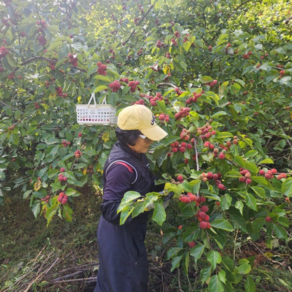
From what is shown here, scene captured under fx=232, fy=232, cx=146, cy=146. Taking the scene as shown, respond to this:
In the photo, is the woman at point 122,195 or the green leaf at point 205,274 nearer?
the green leaf at point 205,274

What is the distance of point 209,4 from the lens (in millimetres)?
3041

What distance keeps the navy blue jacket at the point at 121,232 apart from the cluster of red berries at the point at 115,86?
39 cm

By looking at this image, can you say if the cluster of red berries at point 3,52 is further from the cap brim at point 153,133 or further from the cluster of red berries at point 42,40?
the cap brim at point 153,133

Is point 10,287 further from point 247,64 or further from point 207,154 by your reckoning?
point 247,64

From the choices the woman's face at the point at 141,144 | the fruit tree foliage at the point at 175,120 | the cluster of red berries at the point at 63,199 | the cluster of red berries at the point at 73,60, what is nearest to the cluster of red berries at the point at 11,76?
the fruit tree foliage at the point at 175,120

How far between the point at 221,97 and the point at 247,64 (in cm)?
58

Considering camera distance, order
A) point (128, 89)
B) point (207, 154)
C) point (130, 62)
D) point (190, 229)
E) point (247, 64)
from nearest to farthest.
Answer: point (190, 229)
point (207, 154)
point (128, 89)
point (247, 64)
point (130, 62)

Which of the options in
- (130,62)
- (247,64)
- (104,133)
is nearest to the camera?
(104,133)

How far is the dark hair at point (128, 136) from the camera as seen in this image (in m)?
1.34

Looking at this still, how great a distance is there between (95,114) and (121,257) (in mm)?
916

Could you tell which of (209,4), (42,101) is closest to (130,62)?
(209,4)

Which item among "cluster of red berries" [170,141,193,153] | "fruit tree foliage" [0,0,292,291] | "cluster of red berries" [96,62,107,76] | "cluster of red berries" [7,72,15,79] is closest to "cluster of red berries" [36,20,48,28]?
"fruit tree foliage" [0,0,292,291]

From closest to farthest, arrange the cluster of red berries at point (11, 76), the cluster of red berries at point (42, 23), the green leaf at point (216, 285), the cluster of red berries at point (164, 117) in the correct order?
the green leaf at point (216, 285), the cluster of red berries at point (164, 117), the cluster of red berries at point (42, 23), the cluster of red berries at point (11, 76)

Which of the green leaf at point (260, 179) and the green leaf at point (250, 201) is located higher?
the green leaf at point (260, 179)
